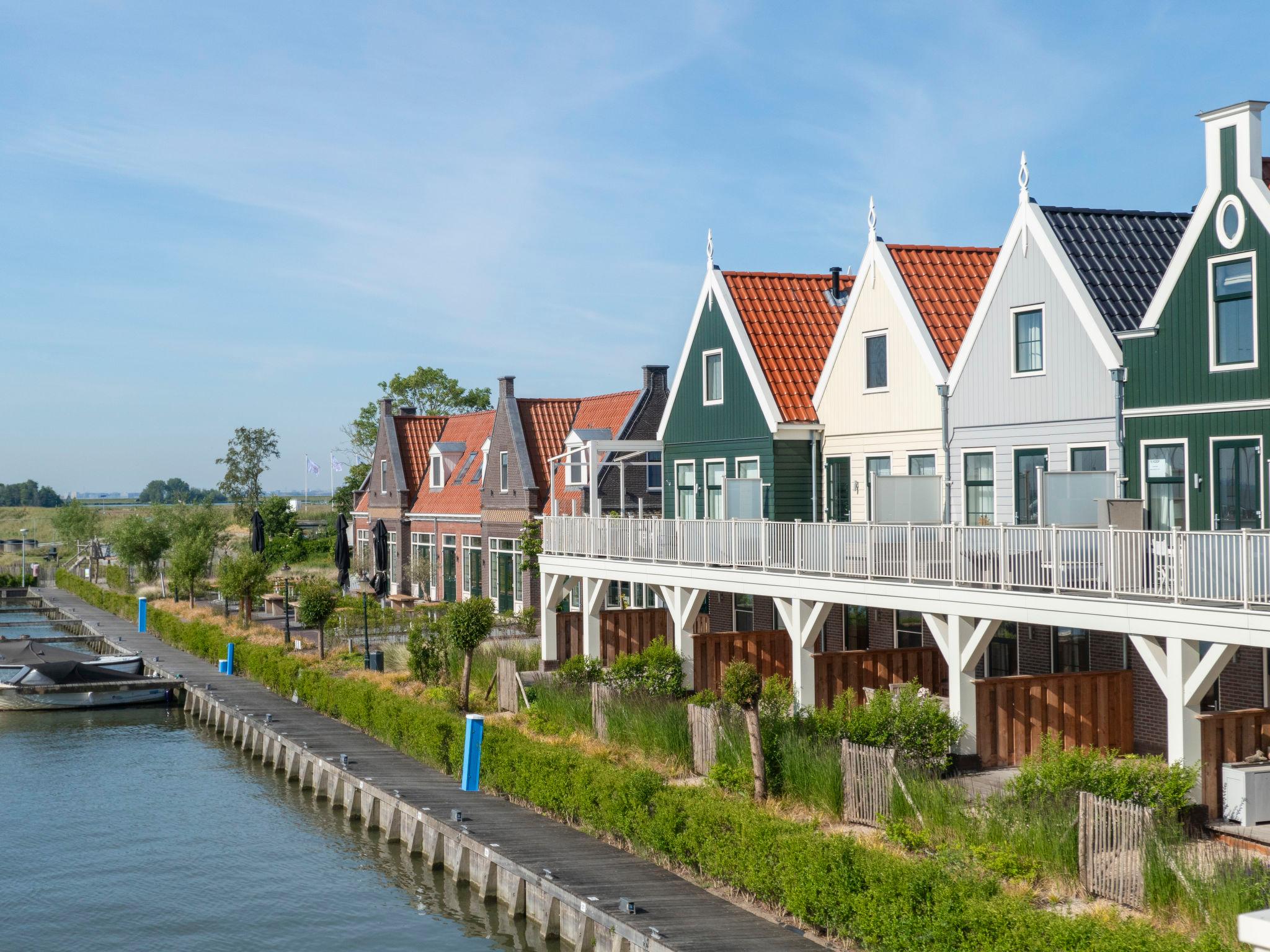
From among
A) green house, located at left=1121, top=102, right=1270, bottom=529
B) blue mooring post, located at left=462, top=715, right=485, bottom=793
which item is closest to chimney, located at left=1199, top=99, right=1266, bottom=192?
green house, located at left=1121, top=102, right=1270, bottom=529

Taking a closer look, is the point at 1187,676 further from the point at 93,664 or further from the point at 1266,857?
the point at 93,664

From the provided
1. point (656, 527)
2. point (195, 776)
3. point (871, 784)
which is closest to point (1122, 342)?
point (871, 784)

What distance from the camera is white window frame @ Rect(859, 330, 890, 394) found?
2616 centimetres

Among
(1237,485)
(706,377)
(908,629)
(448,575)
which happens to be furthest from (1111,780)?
(448,575)

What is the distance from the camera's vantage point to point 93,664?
134 ft

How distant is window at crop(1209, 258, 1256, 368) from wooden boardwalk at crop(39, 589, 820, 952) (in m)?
10.2

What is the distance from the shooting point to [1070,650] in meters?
22.5

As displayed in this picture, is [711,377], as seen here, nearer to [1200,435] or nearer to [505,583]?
[1200,435]

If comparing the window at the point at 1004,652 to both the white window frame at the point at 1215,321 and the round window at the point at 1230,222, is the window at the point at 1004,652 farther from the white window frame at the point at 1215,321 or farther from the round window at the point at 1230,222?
the round window at the point at 1230,222

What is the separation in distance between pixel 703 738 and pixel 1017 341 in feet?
28.4

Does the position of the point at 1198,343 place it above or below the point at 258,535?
above

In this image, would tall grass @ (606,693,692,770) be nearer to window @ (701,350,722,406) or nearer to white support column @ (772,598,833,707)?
white support column @ (772,598,833,707)

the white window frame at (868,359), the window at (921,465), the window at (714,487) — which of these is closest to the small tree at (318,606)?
the window at (714,487)

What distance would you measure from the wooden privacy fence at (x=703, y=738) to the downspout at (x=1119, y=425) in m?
7.21
